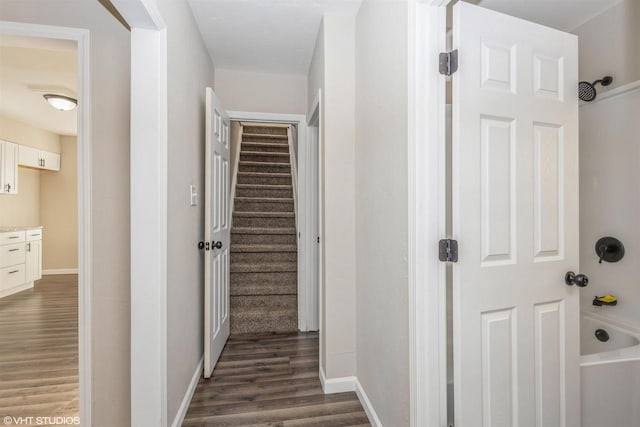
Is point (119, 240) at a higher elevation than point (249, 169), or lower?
lower

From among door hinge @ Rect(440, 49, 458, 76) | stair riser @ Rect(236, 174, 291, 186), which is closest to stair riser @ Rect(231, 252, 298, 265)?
stair riser @ Rect(236, 174, 291, 186)

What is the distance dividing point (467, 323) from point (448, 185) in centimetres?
55

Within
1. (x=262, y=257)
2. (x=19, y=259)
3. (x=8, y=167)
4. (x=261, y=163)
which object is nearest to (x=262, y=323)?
(x=262, y=257)

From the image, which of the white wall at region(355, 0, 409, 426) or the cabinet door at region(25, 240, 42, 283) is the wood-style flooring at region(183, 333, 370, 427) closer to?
the white wall at region(355, 0, 409, 426)

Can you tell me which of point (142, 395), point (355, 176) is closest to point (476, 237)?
point (355, 176)

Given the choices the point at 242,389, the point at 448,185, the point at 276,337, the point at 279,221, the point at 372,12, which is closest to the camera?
the point at 448,185

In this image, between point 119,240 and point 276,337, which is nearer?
point 119,240

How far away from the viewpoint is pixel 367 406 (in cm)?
176

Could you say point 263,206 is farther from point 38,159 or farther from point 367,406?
point 38,159

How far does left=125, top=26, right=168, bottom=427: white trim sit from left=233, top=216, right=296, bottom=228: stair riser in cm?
248

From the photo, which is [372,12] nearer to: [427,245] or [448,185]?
[448,185]

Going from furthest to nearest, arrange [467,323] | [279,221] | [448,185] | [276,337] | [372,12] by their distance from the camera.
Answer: [279,221] → [276,337] → [372,12] → [448,185] → [467,323]

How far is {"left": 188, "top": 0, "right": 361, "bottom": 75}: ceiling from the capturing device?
6.45 feet

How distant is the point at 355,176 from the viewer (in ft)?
6.65
